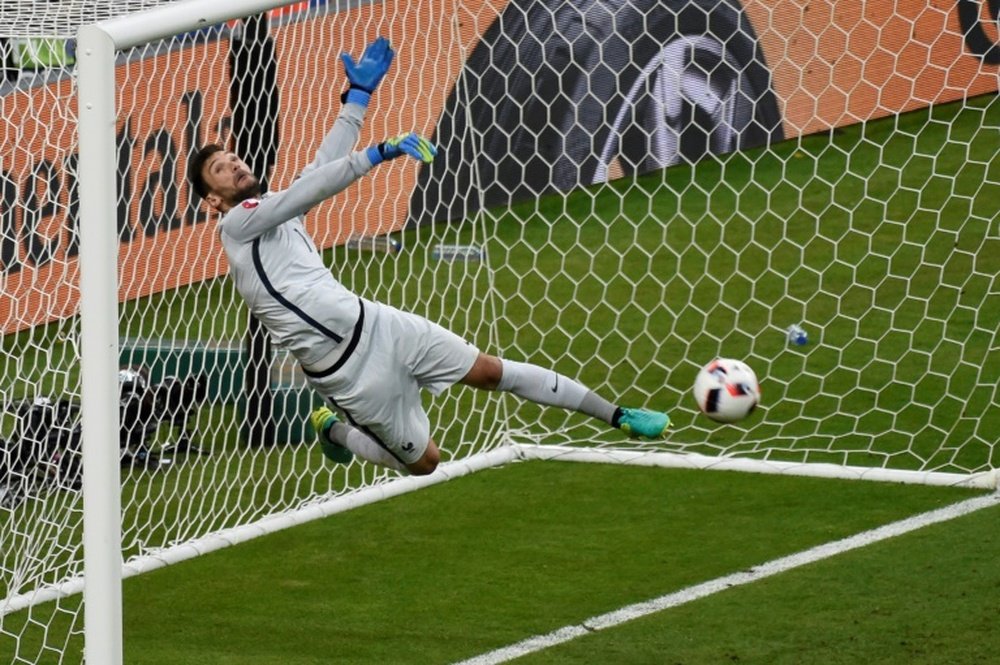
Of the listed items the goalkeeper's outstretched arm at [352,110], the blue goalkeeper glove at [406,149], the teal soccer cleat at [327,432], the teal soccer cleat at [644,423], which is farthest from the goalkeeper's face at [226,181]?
the teal soccer cleat at [644,423]

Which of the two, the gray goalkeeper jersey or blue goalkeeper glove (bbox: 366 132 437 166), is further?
the gray goalkeeper jersey

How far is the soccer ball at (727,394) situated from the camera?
20.4ft

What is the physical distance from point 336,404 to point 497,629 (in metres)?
1.00

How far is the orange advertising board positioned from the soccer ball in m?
2.32

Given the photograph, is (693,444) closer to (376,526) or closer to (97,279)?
(376,526)

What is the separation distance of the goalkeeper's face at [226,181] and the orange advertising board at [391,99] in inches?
20.2

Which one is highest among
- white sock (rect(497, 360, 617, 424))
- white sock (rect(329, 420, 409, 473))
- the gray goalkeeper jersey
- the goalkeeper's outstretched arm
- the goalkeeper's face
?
the goalkeeper's outstretched arm

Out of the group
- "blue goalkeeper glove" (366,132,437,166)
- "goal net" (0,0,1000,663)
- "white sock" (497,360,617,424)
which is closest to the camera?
"blue goalkeeper glove" (366,132,437,166)

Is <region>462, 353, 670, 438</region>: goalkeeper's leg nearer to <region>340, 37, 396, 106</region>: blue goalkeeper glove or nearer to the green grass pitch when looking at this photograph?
the green grass pitch

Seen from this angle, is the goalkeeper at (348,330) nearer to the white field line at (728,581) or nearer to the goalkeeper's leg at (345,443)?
the goalkeeper's leg at (345,443)

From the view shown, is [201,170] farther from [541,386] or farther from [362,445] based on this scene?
[541,386]

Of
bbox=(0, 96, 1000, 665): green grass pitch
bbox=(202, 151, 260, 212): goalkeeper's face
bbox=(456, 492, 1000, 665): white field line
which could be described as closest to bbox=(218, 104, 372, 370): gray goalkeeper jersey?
bbox=(202, 151, 260, 212): goalkeeper's face

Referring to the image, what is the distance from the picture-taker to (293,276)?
6.27 meters

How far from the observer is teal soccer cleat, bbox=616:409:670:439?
645cm
